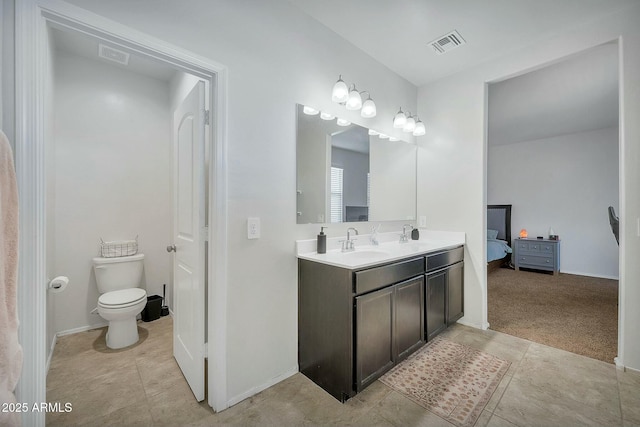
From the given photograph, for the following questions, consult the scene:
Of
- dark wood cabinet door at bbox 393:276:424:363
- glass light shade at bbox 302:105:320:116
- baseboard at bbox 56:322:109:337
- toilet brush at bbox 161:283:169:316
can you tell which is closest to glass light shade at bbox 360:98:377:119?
glass light shade at bbox 302:105:320:116

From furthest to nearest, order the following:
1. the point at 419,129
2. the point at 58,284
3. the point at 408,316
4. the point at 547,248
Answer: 1. the point at 547,248
2. the point at 419,129
3. the point at 408,316
4. the point at 58,284

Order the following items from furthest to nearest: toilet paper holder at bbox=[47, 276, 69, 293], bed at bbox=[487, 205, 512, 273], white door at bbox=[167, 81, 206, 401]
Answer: bed at bbox=[487, 205, 512, 273], white door at bbox=[167, 81, 206, 401], toilet paper holder at bbox=[47, 276, 69, 293]

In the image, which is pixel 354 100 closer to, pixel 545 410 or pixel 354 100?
pixel 354 100

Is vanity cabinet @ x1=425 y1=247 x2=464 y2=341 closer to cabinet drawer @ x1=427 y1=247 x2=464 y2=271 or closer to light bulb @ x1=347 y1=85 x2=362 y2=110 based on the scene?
cabinet drawer @ x1=427 y1=247 x2=464 y2=271

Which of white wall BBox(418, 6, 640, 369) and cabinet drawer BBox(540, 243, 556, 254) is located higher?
white wall BBox(418, 6, 640, 369)

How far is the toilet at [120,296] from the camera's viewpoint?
222 centimetres

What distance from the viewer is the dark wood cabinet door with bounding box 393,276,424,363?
1.92m

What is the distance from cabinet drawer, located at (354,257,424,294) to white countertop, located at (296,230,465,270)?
2.0 inches

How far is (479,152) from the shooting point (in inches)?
105

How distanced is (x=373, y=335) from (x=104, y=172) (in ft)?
9.84

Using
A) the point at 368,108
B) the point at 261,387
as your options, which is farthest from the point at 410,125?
the point at 261,387

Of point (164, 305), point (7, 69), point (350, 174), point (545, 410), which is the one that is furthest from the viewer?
point (164, 305)

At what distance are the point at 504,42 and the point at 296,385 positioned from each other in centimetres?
325

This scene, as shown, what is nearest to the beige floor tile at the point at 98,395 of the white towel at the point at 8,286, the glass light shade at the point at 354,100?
the white towel at the point at 8,286
